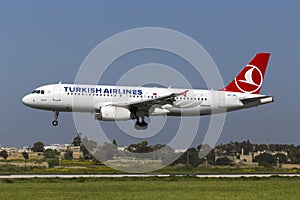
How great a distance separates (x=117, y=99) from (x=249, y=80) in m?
20.2

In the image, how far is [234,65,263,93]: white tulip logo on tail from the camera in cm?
8394

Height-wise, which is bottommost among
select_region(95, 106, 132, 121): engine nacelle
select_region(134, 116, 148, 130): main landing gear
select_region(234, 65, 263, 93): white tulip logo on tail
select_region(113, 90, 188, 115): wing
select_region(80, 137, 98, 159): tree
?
select_region(80, 137, 98, 159): tree

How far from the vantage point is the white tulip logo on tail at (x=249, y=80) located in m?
83.9

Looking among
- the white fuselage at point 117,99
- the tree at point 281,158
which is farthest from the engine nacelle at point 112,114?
the tree at point 281,158

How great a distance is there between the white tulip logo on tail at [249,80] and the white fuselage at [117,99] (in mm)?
4537

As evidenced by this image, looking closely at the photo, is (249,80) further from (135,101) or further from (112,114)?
(112,114)

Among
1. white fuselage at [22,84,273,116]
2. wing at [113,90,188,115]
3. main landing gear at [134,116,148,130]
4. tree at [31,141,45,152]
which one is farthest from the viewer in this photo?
tree at [31,141,45,152]

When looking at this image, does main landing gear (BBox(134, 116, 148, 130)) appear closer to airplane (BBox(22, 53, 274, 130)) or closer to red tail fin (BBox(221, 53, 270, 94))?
airplane (BBox(22, 53, 274, 130))

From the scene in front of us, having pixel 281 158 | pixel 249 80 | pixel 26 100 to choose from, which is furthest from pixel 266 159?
pixel 26 100

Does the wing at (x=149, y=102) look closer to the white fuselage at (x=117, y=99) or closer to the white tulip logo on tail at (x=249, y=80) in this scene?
the white fuselage at (x=117, y=99)

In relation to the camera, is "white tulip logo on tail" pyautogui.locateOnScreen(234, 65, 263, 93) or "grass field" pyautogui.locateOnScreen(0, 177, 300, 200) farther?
"white tulip logo on tail" pyautogui.locateOnScreen(234, 65, 263, 93)

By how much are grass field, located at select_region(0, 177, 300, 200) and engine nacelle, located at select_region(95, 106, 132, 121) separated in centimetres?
1314

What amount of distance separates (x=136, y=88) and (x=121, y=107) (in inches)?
148

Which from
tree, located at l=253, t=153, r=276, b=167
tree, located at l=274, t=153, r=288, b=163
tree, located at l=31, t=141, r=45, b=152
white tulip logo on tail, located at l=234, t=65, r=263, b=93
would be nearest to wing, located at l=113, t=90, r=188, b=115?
white tulip logo on tail, located at l=234, t=65, r=263, b=93
